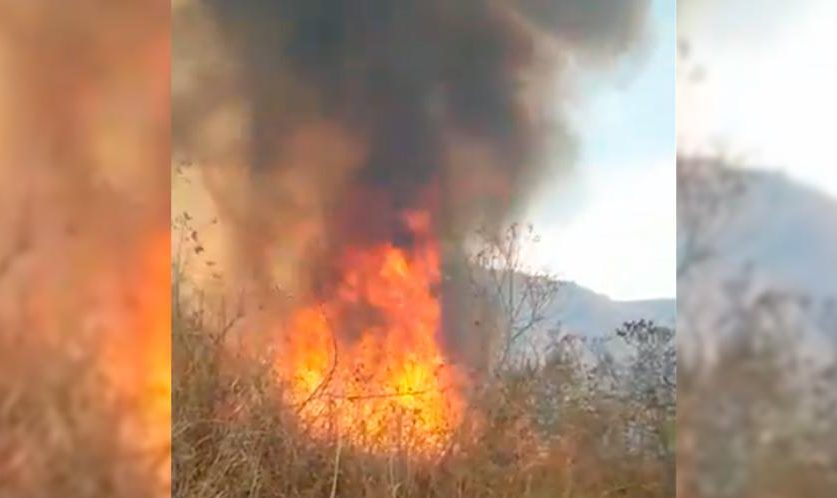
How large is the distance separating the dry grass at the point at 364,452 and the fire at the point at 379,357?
4cm

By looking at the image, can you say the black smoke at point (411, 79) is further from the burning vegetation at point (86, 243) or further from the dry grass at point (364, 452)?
the dry grass at point (364, 452)

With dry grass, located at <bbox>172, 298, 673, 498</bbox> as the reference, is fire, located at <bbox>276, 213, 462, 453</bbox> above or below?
above

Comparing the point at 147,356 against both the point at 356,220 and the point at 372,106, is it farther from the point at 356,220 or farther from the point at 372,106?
the point at 372,106

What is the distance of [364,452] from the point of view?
85.4 inches

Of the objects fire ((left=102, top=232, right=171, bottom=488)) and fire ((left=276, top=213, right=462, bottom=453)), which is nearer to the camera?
fire ((left=276, top=213, right=462, bottom=453))

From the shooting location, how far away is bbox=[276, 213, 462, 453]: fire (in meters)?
2.16

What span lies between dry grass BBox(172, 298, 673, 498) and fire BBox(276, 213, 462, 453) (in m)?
0.04

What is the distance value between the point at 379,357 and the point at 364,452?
0.62ft

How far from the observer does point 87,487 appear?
227 centimetres

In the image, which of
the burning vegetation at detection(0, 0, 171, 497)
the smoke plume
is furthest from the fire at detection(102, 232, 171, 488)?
the smoke plume

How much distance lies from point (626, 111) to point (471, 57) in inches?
12.7

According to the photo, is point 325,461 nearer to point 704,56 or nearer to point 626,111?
point 626,111

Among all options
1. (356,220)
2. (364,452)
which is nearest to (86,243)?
(356,220)

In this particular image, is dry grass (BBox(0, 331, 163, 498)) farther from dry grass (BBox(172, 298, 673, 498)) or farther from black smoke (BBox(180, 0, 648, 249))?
black smoke (BBox(180, 0, 648, 249))
